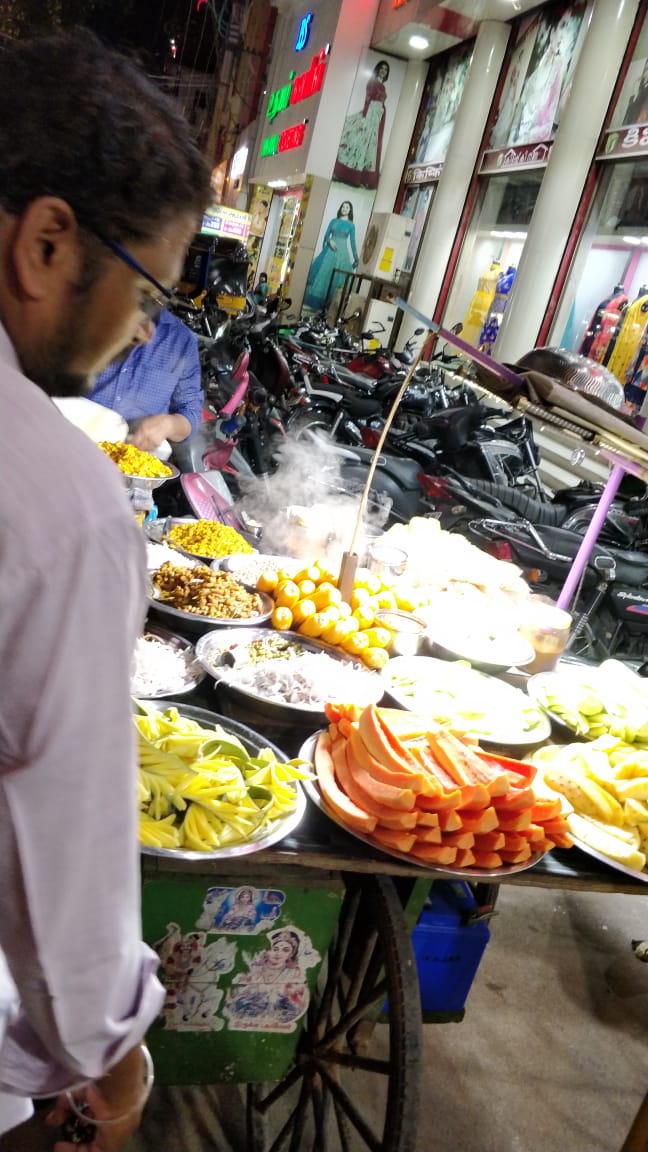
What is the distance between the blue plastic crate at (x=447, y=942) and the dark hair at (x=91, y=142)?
2.21 m

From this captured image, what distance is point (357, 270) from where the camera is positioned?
17.1m

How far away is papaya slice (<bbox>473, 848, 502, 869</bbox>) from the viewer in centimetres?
182

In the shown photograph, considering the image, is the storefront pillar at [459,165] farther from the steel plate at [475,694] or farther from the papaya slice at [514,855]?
the papaya slice at [514,855]

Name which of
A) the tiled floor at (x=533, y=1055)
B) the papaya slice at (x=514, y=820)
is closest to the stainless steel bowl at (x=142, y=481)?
the papaya slice at (x=514, y=820)

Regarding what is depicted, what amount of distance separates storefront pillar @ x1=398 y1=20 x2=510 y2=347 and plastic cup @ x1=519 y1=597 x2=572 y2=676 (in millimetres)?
12245

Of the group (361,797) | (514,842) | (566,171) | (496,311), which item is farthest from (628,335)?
(361,797)

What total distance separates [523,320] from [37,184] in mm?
10328

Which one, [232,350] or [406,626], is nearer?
[406,626]

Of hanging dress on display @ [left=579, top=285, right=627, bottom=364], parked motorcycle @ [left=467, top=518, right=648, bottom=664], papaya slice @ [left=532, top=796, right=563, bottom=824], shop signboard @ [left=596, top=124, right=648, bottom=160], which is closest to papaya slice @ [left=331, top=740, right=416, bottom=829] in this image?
papaya slice @ [left=532, top=796, right=563, bottom=824]

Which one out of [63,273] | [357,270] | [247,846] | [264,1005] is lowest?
[264,1005]

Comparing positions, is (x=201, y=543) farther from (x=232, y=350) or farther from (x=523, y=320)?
(x=523, y=320)

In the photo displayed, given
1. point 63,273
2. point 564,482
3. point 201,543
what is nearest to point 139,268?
point 63,273

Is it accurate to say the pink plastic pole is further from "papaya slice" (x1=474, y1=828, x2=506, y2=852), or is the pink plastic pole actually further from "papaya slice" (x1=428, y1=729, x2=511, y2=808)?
"papaya slice" (x1=474, y1=828, x2=506, y2=852)

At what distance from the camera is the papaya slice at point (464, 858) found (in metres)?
1.80
